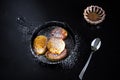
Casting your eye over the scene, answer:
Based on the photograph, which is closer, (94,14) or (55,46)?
(55,46)

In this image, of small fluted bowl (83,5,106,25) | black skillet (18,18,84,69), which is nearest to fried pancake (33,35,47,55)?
black skillet (18,18,84,69)

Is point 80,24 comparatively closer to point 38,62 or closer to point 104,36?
point 104,36

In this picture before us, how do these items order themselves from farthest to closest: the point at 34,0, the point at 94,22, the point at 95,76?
the point at 34,0, the point at 94,22, the point at 95,76

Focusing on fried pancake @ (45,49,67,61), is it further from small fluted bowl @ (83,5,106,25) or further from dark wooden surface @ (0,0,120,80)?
small fluted bowl @ (83,5,106,25)

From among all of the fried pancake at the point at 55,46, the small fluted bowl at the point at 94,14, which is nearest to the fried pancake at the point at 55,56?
the fried pancake at the point at 55,46

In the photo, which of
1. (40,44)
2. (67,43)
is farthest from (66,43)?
(40,44)

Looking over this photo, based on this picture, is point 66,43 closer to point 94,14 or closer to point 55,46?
point 55,46

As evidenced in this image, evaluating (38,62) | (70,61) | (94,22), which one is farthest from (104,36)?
(38,62)
